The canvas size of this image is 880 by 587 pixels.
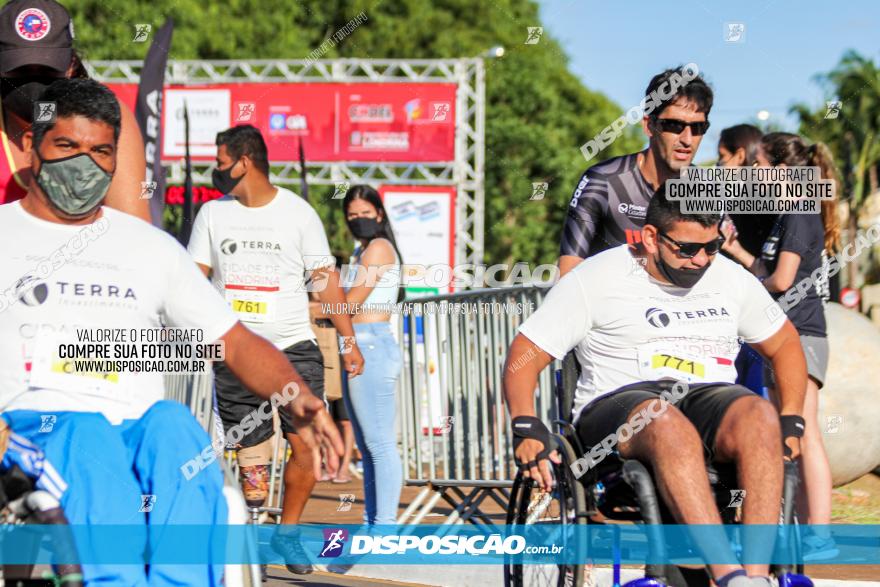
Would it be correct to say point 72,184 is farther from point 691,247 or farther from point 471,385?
point 471,385

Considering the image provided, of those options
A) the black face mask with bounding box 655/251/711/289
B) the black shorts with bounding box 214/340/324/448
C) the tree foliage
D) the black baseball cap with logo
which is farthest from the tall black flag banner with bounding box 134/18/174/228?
the tree foliage

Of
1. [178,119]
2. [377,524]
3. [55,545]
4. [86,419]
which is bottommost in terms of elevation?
[377,524]

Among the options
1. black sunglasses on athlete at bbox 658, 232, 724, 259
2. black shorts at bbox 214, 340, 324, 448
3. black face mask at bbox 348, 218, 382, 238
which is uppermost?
black face mask at bbox 348, 218, 382, 238

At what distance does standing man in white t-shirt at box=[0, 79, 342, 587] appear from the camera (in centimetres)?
355

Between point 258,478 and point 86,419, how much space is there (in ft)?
11.2

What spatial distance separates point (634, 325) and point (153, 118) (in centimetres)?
453

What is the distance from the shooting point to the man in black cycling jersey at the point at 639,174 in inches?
233

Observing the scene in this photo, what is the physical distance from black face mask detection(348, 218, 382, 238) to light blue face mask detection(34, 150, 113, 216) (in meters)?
4.09

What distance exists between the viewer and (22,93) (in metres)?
4.74

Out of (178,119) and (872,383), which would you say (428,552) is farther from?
(178,119)

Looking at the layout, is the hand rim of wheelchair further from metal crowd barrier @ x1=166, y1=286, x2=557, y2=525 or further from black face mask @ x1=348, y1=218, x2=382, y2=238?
black face mask @ x1=348, y1=218, x2=382, y2=238

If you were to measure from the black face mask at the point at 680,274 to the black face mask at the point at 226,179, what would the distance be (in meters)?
2.69

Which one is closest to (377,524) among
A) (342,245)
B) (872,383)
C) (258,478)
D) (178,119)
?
(258,478)

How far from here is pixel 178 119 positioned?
23.5 metres
